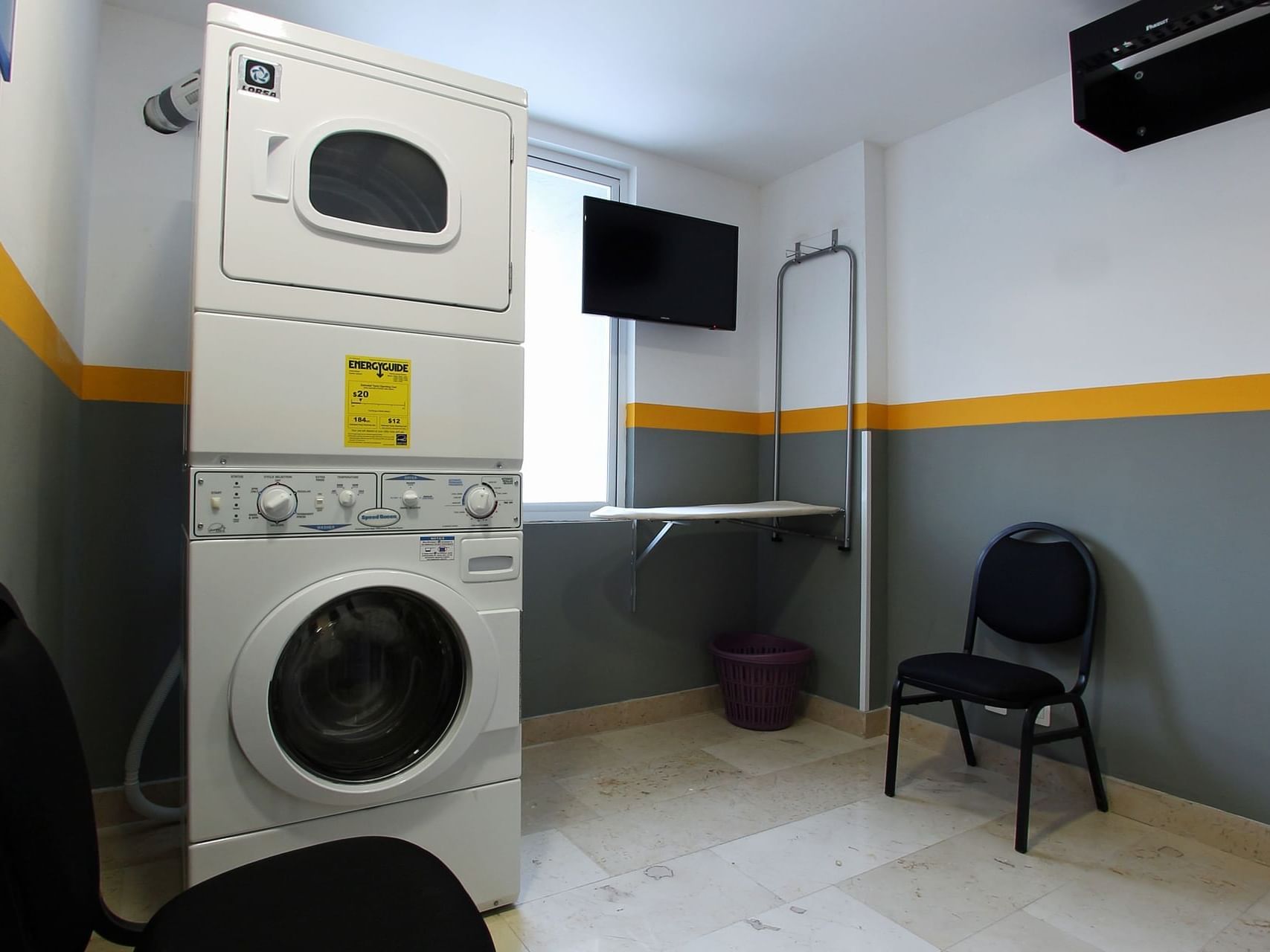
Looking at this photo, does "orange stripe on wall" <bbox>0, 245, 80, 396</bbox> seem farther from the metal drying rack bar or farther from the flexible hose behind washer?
the metal drying rack bar

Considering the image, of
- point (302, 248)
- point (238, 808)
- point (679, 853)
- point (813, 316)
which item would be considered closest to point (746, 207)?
point (813, 316)

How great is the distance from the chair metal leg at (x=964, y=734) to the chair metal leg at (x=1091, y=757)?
37cm

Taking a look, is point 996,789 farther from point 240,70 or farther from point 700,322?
point 240,70

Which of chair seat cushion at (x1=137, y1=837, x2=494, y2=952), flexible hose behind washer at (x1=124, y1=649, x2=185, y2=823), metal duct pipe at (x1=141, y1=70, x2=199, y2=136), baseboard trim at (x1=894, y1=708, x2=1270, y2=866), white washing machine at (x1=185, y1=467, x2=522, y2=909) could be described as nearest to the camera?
chair seat cushion at (x1=137, y1=837, x2=494, y2=952)

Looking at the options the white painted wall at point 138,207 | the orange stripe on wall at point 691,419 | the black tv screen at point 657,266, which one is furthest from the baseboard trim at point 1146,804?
the white painted wall at point 138,207

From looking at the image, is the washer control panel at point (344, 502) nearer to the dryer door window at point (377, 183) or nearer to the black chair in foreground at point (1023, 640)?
the dryer door window at point (377, 183)

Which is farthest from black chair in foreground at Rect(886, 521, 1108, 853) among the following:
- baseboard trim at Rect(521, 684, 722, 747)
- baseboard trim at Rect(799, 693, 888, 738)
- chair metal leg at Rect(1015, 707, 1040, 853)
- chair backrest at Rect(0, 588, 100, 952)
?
chair backrest at Rect(0, 588, 100, 952)

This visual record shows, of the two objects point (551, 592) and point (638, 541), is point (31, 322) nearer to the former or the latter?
point (551, 592)

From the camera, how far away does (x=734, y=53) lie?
95.7 inches

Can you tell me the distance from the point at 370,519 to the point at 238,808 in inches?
23.7

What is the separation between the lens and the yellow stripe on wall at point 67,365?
47.9 inches

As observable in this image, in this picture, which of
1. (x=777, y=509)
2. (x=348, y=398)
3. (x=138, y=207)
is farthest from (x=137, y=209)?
(x=777, y=509)

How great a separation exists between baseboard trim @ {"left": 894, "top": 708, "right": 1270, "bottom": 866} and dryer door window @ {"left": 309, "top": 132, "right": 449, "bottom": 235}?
2.46 meters

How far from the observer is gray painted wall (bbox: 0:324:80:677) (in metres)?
1.28
